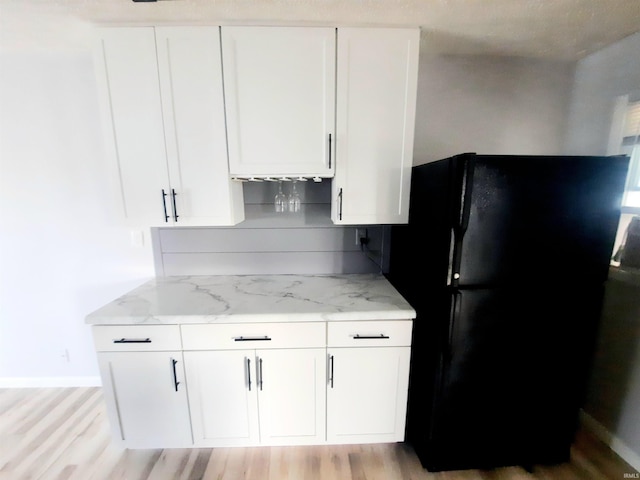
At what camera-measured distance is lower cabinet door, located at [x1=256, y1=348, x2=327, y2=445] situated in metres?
1.47

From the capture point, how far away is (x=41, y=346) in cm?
207

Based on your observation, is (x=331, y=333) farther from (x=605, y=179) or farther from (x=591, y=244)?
(x=605, y=179)

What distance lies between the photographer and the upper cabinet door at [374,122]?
1429mm

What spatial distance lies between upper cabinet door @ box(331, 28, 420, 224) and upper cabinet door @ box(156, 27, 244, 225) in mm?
651

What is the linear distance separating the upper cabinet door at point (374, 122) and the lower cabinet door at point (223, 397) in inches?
39.0

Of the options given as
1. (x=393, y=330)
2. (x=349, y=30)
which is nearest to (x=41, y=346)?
(x=393, y=330)

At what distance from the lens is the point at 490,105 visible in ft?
6.11

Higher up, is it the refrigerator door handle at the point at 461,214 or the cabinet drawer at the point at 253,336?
the refrigerator door handle at the point at 461,214

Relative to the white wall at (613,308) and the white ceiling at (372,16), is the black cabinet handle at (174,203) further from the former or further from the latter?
the white wall at (613,308)

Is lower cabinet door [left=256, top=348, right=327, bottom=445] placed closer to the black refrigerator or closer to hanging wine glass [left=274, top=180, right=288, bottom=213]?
the black refrigerator

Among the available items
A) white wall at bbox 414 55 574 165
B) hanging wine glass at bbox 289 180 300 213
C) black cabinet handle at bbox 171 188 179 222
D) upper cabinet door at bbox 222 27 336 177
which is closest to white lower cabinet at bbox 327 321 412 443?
hanging wine glass at bbox 289 180 300 213

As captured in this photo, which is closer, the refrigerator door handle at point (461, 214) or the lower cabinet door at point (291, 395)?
the refrigerator door handle at point (461, 214)

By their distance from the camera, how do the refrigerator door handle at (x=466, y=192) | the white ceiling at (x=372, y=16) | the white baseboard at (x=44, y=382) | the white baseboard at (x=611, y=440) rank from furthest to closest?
the white baseboard at (x=44, y=382) < the white baseboard at (x=611, y=440) < the white ceiling at (x=372, y=16) < the refrigerator door handle at (x=466, y=192)

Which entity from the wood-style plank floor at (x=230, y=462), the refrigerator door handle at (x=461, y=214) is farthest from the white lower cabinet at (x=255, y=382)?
the refrigerator door handle at (x=461, y=214)
